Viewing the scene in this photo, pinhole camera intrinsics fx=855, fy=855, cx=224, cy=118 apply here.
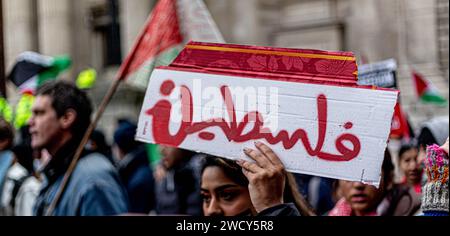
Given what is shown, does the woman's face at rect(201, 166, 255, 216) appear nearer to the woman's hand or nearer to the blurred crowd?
the blurred crowd

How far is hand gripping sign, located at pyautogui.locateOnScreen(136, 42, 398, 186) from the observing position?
2686 mm

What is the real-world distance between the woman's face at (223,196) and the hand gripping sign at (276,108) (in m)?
0.61

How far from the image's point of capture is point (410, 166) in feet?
18.7

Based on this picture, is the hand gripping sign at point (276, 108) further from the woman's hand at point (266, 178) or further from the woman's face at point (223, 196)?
the woman's face at point (223, 196)

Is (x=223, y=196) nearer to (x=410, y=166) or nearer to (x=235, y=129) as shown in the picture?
(x=235, y=129)

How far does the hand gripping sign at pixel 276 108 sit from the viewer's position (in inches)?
106

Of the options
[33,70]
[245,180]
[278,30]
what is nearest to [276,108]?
[245,180]

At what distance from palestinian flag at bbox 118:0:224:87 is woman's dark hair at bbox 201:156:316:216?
1.14m

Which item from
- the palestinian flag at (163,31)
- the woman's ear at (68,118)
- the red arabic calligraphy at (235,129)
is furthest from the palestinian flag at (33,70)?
the red arabic calligraphy at (235,129)

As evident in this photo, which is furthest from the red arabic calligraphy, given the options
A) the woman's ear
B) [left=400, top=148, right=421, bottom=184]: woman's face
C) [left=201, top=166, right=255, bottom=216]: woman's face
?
[left=400, top=148, right=421, bottom=184]: woman's face
